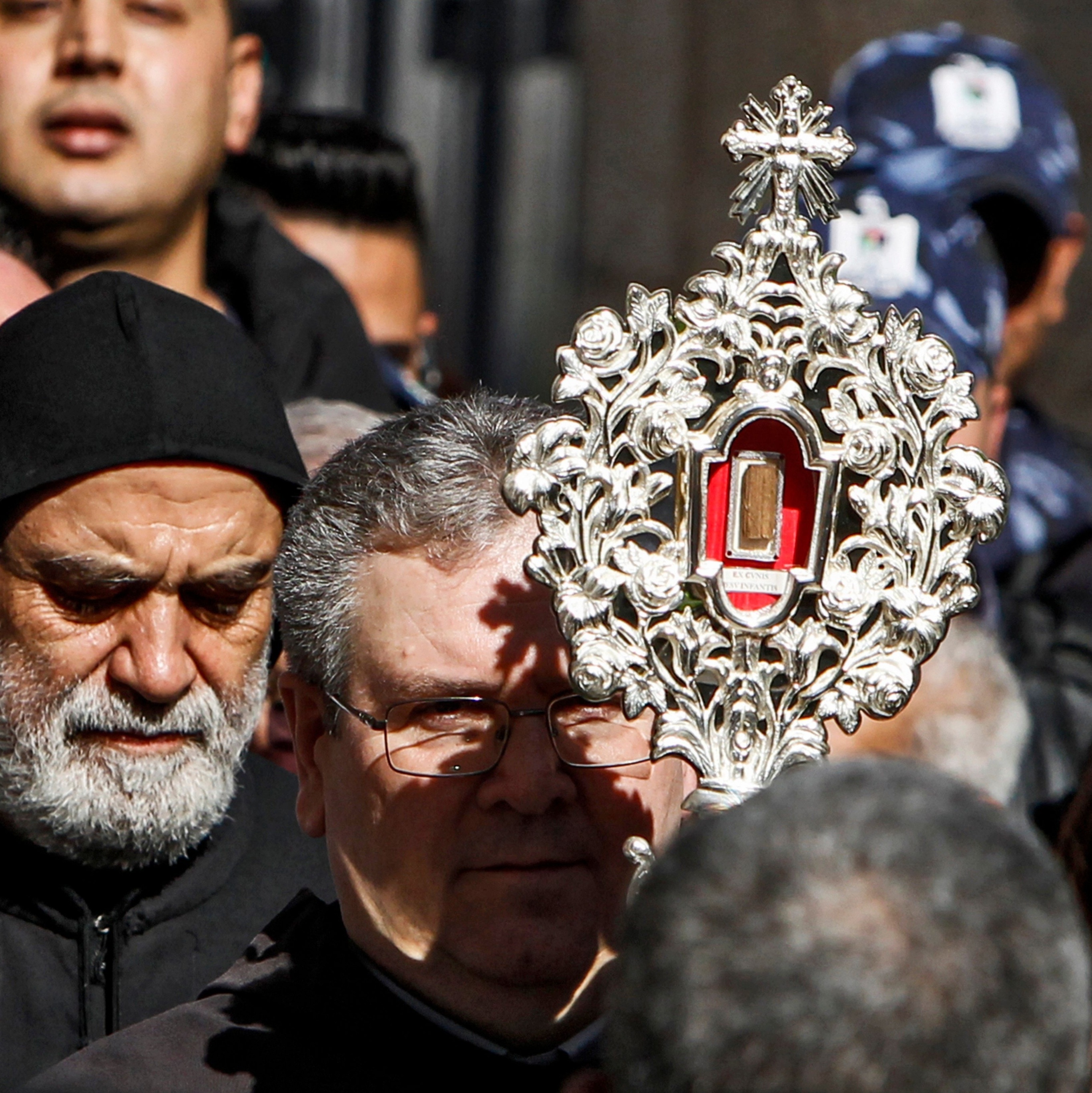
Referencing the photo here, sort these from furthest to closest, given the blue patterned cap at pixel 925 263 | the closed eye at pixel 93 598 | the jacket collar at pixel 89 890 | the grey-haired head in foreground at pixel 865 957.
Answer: the blue patterned cap at pixel 925 263 → the jacket collar at pixel 89 890 → the closed eye at pixel 93 598 → the grey-haired head in foreground at pixel 865 957

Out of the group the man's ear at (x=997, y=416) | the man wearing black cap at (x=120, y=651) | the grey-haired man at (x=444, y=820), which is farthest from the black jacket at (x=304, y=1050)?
the man's ear at (x=997, y=416)

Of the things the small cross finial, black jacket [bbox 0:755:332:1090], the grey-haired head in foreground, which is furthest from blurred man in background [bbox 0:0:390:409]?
the grey-haired head in foreground

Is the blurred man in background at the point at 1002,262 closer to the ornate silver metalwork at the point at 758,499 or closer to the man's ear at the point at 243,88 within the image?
the man's ear at the point at 243,88

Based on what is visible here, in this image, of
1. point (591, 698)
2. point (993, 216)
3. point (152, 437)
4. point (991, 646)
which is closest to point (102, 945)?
point (152, 437)

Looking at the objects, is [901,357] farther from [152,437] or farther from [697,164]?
[697,164]

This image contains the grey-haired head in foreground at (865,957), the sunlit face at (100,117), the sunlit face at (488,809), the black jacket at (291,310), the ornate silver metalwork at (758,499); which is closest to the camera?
the grey-haired head in foreground at (865,957)

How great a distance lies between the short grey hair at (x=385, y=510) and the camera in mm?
2393

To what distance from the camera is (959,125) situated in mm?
4254

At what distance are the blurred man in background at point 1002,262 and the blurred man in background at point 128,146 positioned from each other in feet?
3.74

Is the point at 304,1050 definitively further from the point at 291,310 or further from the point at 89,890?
the point at 291,310

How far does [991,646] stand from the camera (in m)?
3.48

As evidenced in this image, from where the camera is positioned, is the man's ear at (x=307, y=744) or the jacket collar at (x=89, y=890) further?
Answer: the jacket collar at (x=89, y=890)

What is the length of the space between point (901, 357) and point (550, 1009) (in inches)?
34.1

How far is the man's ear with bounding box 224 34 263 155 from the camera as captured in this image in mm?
4160
